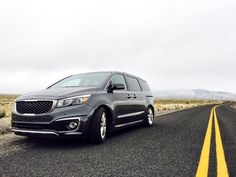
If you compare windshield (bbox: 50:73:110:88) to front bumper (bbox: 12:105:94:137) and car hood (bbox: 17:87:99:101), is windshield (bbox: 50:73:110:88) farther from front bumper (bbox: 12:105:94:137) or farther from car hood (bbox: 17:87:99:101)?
front bumper (bbox: 12:105:94:137)

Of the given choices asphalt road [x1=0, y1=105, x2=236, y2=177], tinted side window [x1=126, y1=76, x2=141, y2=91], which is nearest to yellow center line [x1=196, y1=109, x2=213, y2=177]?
asphalt road [x1=0, y1=105, x2=236, y2=177]

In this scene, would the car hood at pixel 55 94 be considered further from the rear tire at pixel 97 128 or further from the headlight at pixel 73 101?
the rear tire at pixel 97 128

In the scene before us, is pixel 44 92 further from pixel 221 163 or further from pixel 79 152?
pixel 221 163

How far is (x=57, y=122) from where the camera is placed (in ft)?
17.7

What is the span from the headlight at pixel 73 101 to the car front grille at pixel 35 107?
7.5 inches

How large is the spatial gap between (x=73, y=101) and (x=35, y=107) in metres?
0.74

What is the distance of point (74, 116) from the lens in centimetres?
551

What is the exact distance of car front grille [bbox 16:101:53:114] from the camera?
18.1ft

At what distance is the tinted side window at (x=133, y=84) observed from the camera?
27.3 feet

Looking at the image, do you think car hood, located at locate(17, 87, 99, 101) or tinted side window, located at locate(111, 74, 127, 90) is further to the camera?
tinted side window, located at locate(111, 74, 127, 90)

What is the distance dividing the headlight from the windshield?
41.3 inches

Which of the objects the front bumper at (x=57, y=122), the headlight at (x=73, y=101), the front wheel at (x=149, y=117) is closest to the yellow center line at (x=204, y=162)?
the front bumper at (x=57, y=122)

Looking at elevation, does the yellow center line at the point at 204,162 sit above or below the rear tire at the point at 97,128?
below

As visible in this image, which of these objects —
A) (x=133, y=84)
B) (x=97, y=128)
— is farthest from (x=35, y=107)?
(x=133, y=84)
